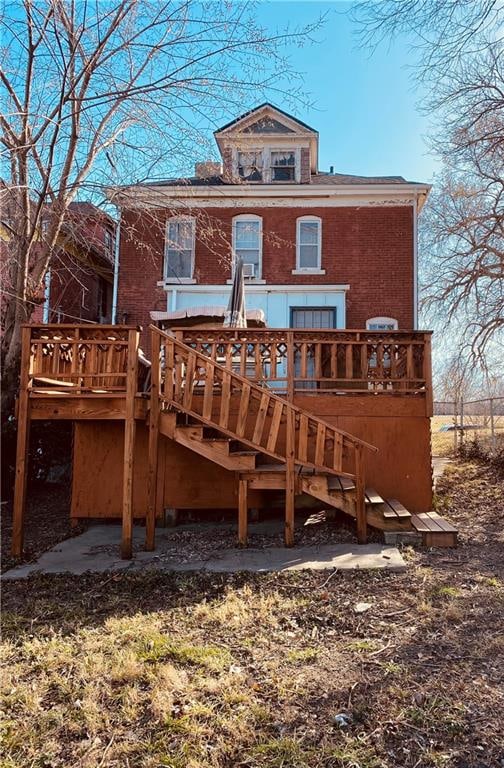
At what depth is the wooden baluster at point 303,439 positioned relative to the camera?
17.7 feet

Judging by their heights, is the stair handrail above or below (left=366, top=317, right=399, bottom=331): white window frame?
below

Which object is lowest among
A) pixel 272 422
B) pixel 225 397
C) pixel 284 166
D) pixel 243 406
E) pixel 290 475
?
pixel 290 475

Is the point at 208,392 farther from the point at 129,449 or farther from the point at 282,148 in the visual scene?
the point at 282,148

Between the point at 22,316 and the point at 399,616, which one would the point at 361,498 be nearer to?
the point at 399,616

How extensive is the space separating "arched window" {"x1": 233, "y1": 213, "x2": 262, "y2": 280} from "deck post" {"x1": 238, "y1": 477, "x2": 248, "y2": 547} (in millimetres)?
7983

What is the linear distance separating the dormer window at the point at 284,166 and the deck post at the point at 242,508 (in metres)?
10.1

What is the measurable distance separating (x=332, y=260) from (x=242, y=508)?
8515 mm

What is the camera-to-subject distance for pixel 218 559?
16.8 feet

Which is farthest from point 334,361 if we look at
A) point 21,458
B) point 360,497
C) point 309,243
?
point 309,243

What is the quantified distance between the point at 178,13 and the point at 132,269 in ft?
22.4

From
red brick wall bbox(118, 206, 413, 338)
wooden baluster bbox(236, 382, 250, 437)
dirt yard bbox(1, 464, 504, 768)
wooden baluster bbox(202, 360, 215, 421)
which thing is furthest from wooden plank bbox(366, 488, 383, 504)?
red brick wall bbox(118, 206, 413, 338)

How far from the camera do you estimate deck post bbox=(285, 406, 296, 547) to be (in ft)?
17.6

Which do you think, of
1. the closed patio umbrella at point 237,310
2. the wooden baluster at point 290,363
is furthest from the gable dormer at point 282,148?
the wooden baluster at point 290,363

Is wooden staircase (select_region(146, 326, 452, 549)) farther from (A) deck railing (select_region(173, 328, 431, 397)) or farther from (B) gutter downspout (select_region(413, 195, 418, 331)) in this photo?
(B) gutter downspout (select_region(413, 195, 418, 331))
